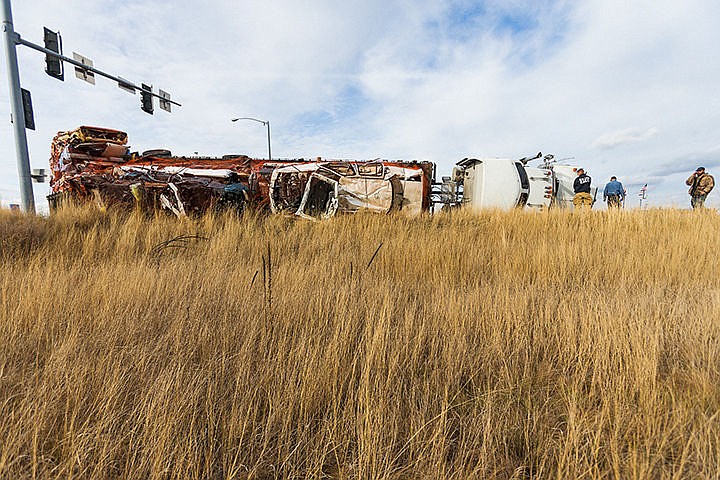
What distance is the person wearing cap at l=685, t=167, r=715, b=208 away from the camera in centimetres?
1048

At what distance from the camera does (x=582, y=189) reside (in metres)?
11.4

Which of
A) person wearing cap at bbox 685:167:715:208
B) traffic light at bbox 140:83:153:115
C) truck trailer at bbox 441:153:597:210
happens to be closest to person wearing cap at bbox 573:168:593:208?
truck trailer at bbox 441:153:597:210

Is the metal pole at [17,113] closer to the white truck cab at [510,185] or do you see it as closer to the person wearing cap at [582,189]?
the white truck cab at [510,185]

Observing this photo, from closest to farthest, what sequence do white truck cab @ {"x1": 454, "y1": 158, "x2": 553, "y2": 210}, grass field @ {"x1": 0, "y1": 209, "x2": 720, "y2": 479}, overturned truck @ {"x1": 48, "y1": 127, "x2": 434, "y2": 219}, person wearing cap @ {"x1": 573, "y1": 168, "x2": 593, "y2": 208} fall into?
grass field @ {"x1": 0, "y1": 209, "x2": 720, "y2": 479}, overturned truck @ {"x1": 48, "y1": 127, "x2": 434, "y2": 219}, white truck cab @ {"x1": 454, "y1": 158, "x2": 553, "y2": 210}, person wearing cap @ {"x1": 573, "y1": 168, "x2": 593, "y2": 208}

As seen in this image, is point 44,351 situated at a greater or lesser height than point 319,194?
lesser

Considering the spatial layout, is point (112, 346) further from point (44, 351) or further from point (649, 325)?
point (649, 325)

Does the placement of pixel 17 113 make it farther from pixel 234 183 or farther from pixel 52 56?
pixel 234 183

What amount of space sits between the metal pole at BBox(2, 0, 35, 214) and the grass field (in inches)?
219

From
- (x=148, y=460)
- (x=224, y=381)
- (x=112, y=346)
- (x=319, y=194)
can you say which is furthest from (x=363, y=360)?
(x=319, y=194)

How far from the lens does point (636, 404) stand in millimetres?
1567

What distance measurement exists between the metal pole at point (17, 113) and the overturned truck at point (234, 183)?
55cm

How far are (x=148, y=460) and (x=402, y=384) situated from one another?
1.14m

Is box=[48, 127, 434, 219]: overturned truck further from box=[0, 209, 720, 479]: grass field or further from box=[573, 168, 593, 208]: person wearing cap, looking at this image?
box=[573, 168, 593, 208]: person wearing cap

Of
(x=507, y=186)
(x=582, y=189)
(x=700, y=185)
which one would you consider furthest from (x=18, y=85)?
(x=700, y=185)
